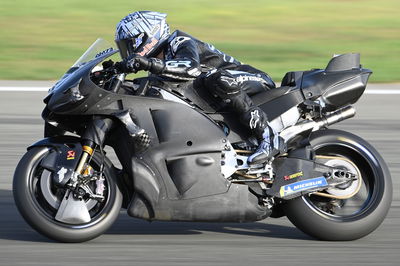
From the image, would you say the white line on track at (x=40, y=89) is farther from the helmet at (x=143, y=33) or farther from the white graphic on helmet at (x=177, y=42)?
the white graphic on helmet at (x=177, y=42)

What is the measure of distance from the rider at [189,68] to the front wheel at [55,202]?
2.33 ft

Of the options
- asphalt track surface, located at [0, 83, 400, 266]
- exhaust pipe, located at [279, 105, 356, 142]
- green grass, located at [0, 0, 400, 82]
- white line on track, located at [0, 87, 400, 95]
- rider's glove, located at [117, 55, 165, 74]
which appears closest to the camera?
asphalt track surface, located at [0, 83, 400, 266]

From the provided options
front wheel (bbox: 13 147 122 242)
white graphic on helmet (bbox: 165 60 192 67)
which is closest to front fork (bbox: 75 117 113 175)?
front wheel (bbox: 13 147 122 242)

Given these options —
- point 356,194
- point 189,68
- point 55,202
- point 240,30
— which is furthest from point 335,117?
point 240,30

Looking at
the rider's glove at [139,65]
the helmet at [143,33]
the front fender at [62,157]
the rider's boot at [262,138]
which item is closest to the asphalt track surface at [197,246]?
the front fender at [62,157]

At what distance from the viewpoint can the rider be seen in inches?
235

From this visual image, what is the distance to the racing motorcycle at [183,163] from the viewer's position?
5.93m

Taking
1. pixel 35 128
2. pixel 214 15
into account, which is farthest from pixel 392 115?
pixel 214 15

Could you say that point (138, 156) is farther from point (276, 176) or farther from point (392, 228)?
point (392, 228)

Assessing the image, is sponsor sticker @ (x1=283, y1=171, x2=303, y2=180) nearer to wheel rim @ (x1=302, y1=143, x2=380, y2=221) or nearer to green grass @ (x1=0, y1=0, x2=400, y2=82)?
wheel rim @ (x1=302, y1=143, x2=380, y2=221)

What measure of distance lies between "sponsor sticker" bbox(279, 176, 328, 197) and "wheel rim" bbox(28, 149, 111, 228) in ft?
3.50

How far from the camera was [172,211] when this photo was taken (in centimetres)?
599

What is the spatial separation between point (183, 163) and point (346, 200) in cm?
108

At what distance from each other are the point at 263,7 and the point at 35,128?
9537mm
